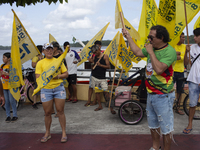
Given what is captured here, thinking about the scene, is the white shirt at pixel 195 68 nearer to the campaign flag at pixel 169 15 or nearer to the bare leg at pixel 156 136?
the campaign flag at pixel 169 15

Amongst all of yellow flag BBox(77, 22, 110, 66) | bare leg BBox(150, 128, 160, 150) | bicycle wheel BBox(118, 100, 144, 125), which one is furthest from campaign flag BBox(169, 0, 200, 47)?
yellow flag BBox(77, 22, 110, 66)

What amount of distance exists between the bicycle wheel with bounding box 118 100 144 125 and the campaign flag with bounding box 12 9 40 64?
2.80 meters

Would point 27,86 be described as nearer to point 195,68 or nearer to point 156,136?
point 156,136

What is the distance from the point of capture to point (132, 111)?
510 centimetres

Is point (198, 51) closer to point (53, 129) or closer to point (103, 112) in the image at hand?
point (103, 112)

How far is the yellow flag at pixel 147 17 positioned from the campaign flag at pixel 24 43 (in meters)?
2.93

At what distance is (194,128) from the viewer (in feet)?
15.6

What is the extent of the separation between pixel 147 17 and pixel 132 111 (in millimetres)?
2494

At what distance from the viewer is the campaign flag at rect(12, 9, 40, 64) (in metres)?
5.50

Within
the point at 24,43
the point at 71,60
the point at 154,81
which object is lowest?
the point at 154,81

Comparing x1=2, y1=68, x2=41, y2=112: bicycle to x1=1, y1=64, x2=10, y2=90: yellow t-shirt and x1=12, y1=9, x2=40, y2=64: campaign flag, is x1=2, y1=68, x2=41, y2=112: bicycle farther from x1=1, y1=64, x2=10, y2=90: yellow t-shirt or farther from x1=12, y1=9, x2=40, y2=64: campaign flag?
x1=1, y1=64, x2=10, y2=90: yellow t-shirt

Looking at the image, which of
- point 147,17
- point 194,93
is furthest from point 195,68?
point 147,17

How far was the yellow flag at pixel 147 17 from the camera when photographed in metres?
5.44

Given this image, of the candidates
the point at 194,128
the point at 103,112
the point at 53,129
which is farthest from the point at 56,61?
the point at 194,128
